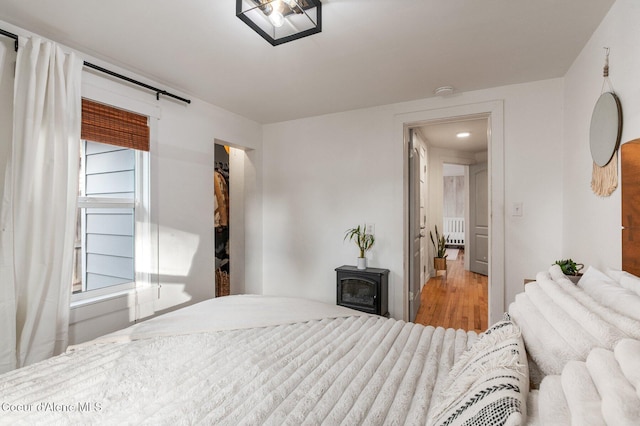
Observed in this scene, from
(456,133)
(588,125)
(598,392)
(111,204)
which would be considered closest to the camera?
(598,392)

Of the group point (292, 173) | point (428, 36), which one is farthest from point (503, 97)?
point (292, 173)

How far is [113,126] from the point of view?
7.66ft

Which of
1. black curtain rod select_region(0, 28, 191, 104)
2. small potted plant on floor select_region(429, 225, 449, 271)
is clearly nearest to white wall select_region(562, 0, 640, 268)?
black curtain rod select_region(0, 28, 191, 104)

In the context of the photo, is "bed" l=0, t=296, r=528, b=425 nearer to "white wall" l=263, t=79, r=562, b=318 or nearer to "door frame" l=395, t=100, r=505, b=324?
"door frame" l=395, t=100, r=505, b=324

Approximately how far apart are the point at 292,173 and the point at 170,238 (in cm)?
160

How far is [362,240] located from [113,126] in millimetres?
2444

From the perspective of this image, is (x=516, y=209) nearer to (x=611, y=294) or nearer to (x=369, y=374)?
(x=611, y=294)

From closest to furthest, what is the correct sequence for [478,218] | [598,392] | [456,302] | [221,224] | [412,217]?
[598,392] < [412,217] < [221,224] < [456,302] < [478,218]

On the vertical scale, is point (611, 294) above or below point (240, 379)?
above

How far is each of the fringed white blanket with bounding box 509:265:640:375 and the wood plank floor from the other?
8.01ft

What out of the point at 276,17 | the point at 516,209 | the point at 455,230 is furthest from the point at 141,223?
the point at 455,230

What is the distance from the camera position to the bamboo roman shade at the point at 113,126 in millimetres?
2188

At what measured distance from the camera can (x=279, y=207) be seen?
3.86 m

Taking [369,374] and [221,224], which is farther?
[221,224]
